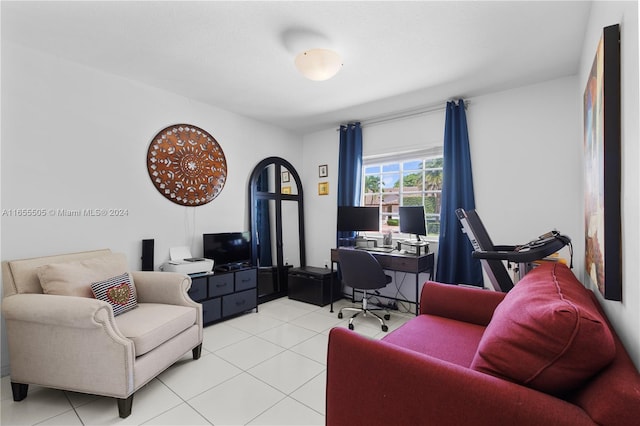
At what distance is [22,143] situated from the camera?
237cm

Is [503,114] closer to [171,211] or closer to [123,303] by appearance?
[171,211]

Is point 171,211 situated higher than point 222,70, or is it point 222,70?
point 222,70

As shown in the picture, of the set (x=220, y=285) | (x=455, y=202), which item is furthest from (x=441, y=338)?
(x=220, y=285)

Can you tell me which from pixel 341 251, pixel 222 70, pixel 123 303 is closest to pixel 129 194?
pixel 123 303

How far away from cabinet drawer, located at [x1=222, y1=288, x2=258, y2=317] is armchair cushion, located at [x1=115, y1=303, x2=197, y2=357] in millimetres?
899

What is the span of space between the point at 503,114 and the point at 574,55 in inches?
30.8

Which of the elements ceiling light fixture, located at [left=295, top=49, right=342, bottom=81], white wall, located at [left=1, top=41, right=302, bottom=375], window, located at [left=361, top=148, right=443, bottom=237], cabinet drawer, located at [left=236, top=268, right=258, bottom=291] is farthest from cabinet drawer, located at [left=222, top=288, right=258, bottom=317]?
ceiling light fixture, located at [left=295, top=49, right=342, bottom=81]

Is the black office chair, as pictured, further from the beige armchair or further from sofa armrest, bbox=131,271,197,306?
the beige armchair

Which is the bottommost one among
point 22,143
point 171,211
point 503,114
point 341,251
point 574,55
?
point 341,251

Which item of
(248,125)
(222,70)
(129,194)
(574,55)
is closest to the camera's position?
(574,55)

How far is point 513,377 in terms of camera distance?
0.94 meters

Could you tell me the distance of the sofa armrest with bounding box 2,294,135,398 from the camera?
1.82 metres

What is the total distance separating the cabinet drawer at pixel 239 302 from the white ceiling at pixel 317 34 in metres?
2.26

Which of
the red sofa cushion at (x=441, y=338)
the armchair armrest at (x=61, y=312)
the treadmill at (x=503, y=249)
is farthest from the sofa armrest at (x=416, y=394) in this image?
the armchair armrest at (x=61, y=312)
